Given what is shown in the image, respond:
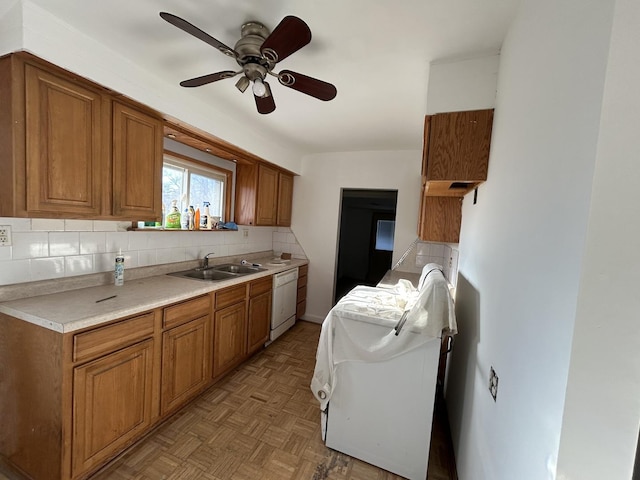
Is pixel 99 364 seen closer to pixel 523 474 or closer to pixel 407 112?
pixel 523 474

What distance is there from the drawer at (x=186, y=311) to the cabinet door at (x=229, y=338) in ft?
0.54

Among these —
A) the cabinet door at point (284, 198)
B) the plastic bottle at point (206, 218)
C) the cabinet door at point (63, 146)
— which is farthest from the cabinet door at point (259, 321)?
the cabinet door at point (63, 146)

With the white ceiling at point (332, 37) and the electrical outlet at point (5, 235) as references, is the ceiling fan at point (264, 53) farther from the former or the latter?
the electrical outlet at point (5, 235)

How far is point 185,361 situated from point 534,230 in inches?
84.6

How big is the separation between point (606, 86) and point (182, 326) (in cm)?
221

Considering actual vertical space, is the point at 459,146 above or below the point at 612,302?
above

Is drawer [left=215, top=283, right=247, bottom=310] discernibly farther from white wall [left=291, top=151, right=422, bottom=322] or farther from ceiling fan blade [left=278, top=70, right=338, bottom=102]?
ceiling fan blade [left=278, top=70, right=338, bottom=102]

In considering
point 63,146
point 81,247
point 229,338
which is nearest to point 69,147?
point 63,146

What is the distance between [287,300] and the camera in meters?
3.27

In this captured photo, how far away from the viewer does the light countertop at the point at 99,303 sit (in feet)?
4.09

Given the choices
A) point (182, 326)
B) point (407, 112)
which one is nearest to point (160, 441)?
point (182, 326)

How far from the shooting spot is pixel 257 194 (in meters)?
3.06

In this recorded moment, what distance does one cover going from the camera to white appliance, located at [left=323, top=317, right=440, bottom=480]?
145 centimetres

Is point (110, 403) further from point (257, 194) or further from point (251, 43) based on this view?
point (257, 194)
